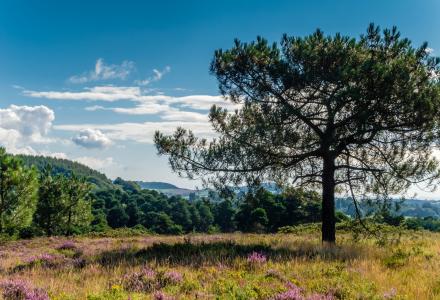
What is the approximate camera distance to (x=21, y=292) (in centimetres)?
698

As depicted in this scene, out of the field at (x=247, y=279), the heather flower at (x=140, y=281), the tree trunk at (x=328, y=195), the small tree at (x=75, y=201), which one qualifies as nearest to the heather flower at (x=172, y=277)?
the field at (x=247, y=279)

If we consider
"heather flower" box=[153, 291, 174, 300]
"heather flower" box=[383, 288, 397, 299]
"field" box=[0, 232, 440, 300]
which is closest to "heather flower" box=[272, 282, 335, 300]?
"field" box=[0, 232, 440, 300]

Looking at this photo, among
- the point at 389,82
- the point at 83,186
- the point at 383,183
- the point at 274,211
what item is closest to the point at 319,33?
the point at 389,82

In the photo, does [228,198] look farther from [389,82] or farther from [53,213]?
[53,213]

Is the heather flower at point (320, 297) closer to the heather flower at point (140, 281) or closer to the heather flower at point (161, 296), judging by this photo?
the heather flower at point (161, 296)

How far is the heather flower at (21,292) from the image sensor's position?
663 centimetres

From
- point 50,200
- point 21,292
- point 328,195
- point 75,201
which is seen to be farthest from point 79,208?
point 21,292

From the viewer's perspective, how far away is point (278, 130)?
1560 cm

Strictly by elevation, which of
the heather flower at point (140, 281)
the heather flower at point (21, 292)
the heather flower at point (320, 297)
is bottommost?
the heather flower at point (21, 292)

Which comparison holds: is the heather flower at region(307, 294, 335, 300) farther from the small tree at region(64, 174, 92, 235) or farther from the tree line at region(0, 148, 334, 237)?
the small tree at region(64, 174, 92, 235)

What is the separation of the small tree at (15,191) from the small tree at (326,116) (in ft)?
84.0

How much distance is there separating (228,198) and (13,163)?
90.3ft

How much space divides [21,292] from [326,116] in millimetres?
12471

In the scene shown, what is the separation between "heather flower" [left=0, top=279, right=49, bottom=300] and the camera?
6.63 metres
